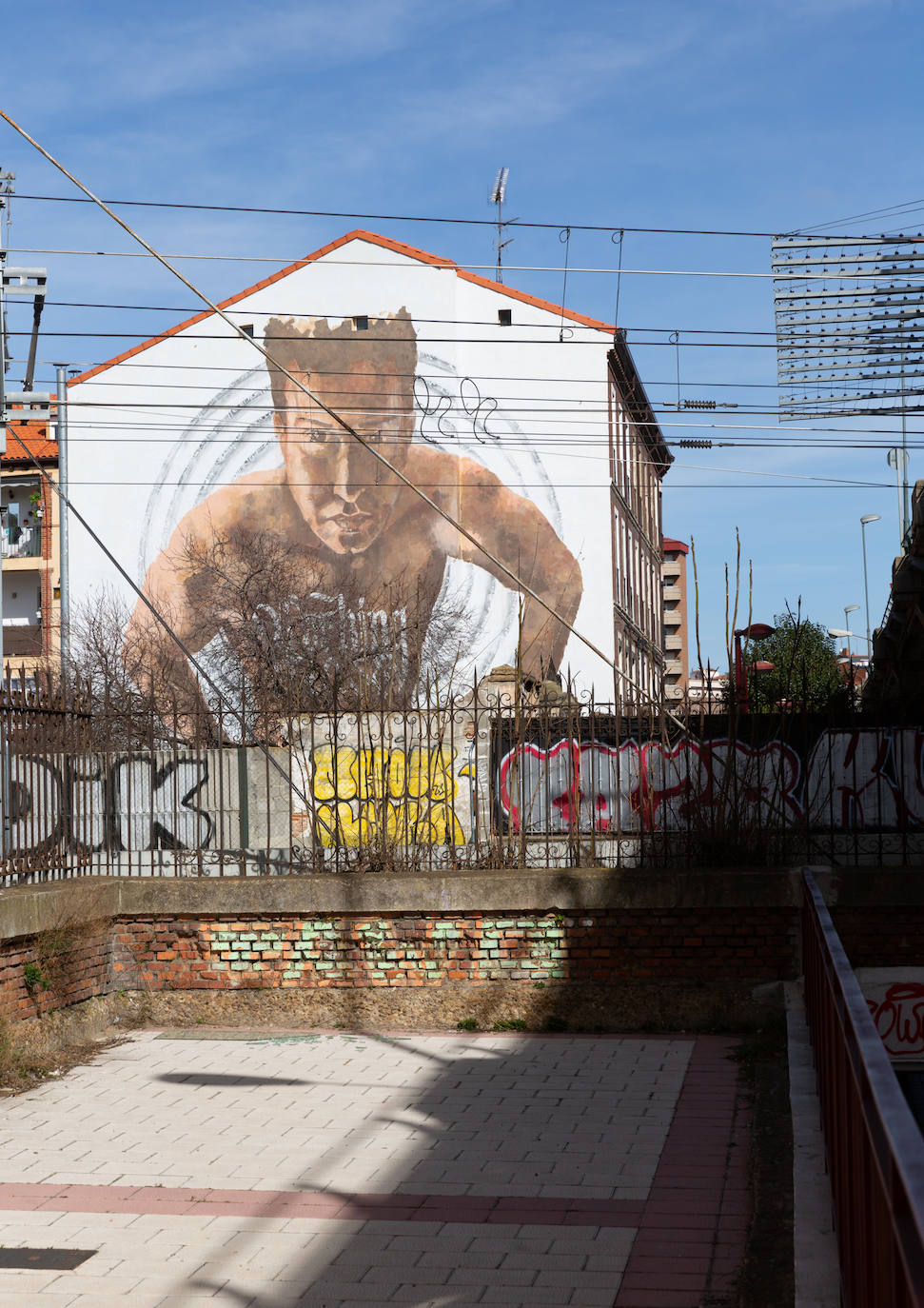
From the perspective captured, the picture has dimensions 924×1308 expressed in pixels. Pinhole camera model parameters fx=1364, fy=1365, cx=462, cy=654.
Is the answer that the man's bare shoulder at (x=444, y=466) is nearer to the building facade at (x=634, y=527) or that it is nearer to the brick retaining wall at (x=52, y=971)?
the building facade at (x=634, y=527)

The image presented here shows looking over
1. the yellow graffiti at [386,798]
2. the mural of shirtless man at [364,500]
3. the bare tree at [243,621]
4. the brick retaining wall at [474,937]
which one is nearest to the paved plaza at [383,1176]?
the brick retaining wall at [474,937]

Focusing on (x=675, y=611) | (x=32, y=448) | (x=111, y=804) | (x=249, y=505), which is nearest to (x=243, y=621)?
(x=249, y=505)

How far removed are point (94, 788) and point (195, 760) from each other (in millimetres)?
1079

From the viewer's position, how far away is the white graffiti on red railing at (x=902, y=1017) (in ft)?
28.6

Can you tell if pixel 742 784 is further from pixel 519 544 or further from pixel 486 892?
pixel 519 544

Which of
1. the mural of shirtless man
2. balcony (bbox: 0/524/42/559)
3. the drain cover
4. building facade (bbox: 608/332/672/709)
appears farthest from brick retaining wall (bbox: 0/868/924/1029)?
balcony (bbox: 0/524/42/559)

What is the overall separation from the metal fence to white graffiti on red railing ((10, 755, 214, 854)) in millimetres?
18

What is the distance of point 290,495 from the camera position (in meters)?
40.9

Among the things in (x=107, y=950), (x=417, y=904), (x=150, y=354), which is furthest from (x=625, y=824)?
(x=150, y=354)

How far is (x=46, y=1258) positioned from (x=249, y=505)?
36.5 metres

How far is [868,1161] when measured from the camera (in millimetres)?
3178

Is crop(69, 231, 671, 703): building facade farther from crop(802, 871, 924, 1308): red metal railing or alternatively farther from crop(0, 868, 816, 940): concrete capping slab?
crop(802, 871, 924, 1308): red metal railing

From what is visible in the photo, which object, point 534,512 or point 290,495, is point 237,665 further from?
point 534,512

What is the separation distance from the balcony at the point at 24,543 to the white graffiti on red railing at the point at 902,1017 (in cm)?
4638
